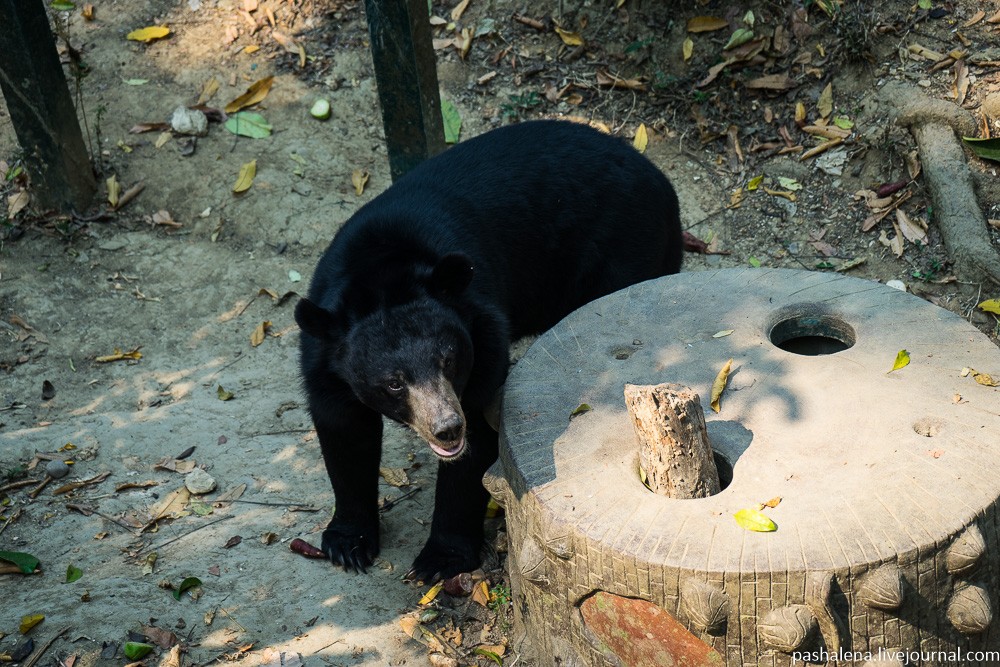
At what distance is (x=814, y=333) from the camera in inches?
146

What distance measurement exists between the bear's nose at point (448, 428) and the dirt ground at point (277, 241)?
87 centimetres

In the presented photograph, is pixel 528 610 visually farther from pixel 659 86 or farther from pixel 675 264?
pixel 659 86

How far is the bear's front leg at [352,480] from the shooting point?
4.13m

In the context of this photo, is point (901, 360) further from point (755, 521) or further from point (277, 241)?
point (277, 241)

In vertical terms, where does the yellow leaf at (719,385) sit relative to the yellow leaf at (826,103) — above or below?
below

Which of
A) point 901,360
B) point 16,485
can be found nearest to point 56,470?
point 16,485

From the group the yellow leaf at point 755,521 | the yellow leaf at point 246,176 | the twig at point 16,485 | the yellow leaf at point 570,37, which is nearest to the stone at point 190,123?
the yellow leaf at point 246,176

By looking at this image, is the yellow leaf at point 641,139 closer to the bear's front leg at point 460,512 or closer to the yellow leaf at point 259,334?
the yellow leaf at point 259,334

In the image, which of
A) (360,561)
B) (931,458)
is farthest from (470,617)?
(931,458)

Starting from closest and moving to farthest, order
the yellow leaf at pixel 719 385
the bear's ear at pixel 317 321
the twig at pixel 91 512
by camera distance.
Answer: the yellow leaf at pixel 719 385, the bear's ear at pixel 317 321, the twig at pixel 91 512

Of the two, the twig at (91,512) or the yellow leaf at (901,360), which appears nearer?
the yellow leaf at (901,360)

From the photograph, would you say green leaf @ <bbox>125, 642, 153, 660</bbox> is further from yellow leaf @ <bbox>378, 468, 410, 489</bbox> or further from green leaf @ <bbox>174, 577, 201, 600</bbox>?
yellow leaf @ <bbox>378, 468, 410, 489</bbox>

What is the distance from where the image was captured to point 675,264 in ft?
17.7

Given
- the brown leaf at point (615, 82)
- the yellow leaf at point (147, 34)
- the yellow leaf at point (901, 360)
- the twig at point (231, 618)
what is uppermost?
the yellow leaf at point (147, 34)
